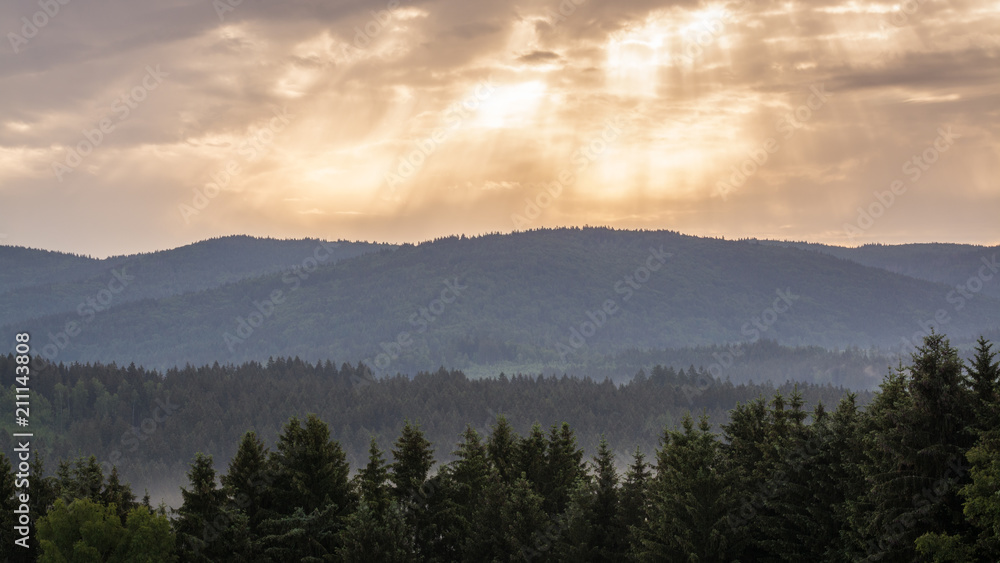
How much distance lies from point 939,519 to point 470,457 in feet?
113

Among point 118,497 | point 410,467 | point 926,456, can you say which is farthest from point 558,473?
point 926,456

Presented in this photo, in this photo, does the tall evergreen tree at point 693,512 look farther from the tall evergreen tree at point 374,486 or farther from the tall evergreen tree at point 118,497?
the tall evergreen tree at point 118,497

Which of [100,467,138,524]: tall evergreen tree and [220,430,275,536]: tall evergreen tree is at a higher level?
[220,430,275,536]: tall evergreen tree

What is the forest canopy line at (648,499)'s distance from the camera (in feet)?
142

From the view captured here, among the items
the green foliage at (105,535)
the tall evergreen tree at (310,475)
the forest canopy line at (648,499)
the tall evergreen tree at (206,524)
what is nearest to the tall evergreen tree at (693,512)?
the forest canopy line at (648,499)

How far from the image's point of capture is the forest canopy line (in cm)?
4331

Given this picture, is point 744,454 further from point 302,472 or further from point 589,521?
point 302,472

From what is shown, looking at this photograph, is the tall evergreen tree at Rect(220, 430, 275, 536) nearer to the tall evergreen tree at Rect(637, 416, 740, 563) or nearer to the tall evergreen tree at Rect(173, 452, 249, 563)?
the tall evergreen tree at Rect(173, 452, 249, 563)

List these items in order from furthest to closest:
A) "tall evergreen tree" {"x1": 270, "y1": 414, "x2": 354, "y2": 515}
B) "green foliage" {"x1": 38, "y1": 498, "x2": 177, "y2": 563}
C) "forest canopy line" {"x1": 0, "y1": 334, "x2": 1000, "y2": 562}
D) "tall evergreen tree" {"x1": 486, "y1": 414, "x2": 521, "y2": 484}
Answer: "tall evergreen tree" {"x1": 486, "y1": 414, "x2": 521, "y2": 484} → "tall evergreen tree" {"x1": 270, "y1": 414, "x2": 354, "y2": 515} → "green foliage" {"x1": 38, "y1": 498, "x2": 177, "y2": 563} → "forest canopy line" {"x1": 0, "y1": 334, "x2": 1000, "y2": 562}

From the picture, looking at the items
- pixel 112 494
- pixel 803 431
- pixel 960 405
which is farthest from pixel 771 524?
pixel 112 494

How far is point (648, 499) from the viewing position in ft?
198

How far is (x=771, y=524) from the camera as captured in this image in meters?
53.4

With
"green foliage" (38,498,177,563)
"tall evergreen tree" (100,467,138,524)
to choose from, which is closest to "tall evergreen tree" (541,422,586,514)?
"green foliage" (38,498,177,563)

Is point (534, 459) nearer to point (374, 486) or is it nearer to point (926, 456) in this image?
point (374, 486)
